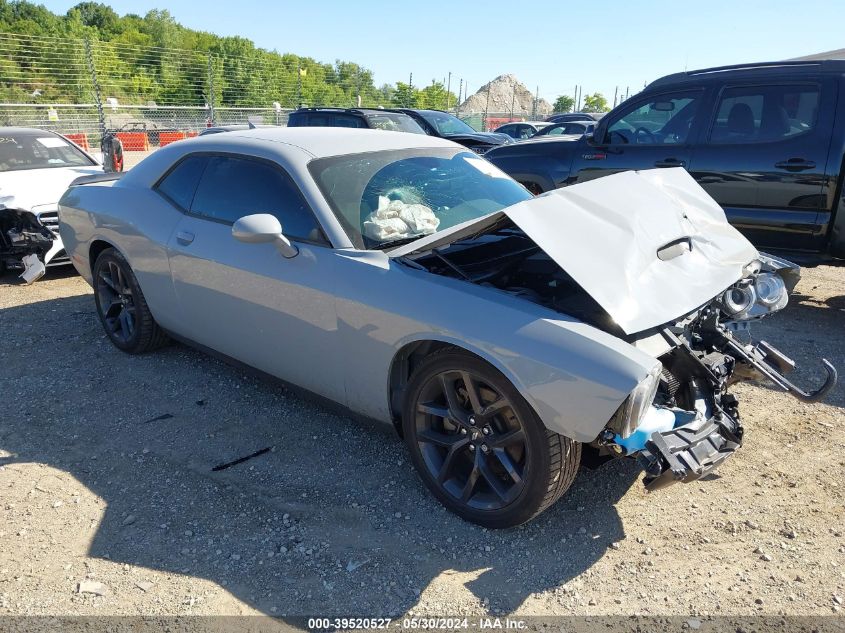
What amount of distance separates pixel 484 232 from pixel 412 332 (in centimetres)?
62

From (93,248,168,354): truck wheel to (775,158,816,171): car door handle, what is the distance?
5.09 metres

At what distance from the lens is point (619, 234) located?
2.85 metres

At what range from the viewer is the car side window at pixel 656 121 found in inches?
236

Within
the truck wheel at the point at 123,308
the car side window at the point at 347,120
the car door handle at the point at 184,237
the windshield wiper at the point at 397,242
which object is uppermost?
the car side window at the point at 347,120

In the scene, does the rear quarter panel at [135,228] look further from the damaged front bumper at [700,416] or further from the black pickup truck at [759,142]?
the black pickup truck at [759,142]

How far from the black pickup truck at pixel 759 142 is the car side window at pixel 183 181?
4079 mm

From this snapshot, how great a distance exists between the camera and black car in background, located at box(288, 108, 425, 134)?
12070 mm

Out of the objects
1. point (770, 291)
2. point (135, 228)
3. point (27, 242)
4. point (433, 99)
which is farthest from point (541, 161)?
point (433, 99)

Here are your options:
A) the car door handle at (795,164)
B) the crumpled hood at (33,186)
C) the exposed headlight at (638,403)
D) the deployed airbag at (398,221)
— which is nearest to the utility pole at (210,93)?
the crumpled hood at (33,186)

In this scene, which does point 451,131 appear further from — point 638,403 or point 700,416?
point 638,403

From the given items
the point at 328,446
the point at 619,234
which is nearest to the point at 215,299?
the point at 328,446

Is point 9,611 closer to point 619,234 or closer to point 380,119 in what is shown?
point 619,234

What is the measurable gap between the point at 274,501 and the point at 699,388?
2013 millimetres

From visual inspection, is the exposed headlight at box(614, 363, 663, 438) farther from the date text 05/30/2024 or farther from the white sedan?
the white sedan
